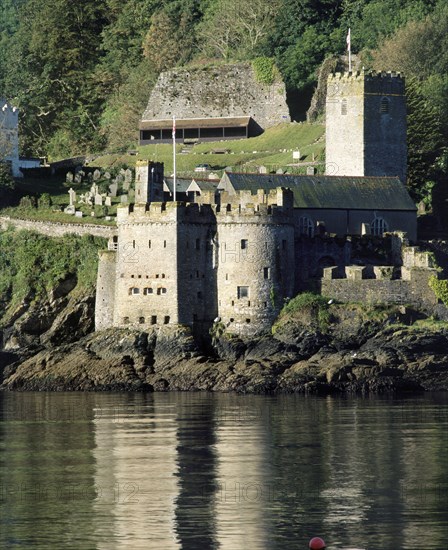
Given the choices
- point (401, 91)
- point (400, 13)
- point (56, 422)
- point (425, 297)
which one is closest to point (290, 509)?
point (56, 422)

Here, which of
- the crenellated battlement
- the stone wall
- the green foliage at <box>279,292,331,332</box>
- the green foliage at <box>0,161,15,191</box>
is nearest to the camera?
the green foliage at <box>279,292,331,332</box>

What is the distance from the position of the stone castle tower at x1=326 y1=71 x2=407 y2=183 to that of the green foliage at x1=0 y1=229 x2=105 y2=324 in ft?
46.0

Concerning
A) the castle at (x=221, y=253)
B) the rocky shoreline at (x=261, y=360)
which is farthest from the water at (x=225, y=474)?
the castle at (x=221, y=253)

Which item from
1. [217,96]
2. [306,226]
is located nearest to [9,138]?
[217,96]

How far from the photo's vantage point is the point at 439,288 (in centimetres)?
9456

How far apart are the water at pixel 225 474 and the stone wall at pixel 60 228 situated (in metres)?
19.3

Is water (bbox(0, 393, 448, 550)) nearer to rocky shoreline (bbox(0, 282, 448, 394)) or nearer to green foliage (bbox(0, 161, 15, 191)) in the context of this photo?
rocky shoreline (bbox(0, 282, 448, 394))

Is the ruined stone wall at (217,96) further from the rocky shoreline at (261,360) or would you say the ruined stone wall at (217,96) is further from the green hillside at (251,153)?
the rocky shoreline at (261,360)

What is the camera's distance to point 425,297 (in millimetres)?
94688

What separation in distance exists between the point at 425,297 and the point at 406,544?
4202cm

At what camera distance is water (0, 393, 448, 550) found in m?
55.1

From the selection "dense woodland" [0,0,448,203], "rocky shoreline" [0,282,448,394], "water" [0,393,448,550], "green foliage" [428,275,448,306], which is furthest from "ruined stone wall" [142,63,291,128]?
"water" [0,393,448,550]

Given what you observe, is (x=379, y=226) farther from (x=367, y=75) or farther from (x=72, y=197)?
(x=72, y=197)

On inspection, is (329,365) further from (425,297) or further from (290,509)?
(290,509)
